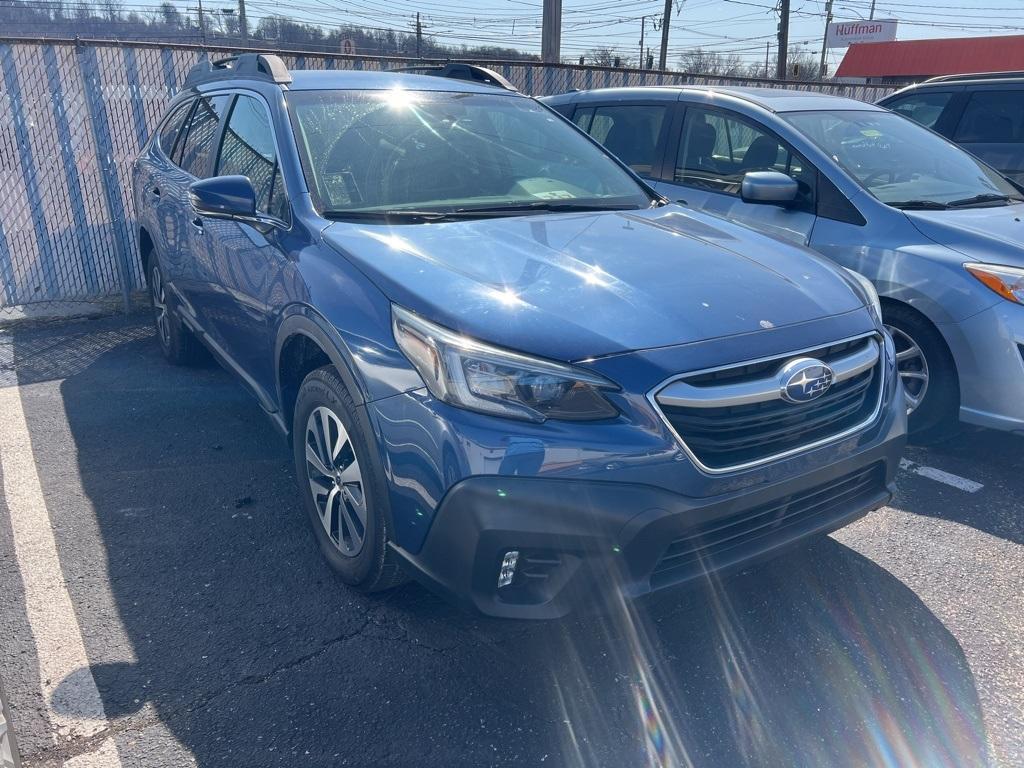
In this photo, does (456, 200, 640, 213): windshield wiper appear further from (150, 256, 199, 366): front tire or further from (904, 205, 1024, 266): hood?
(150, 256, 199, 366): front tire

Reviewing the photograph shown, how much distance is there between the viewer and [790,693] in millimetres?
2559

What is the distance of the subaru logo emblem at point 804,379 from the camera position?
96.1 inches

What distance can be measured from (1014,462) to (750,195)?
1843mm

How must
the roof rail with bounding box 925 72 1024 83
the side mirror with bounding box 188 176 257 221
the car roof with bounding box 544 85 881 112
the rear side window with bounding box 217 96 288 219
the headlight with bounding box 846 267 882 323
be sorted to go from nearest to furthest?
the headlight with bounding box 846 267 882 323
the side mirror with bounding box 188 176 257 221
the rear side window with bounding box 217 96 288 219
the car roof with bounding box 544 85 881 112
the roof rail with bounding box 925 72 1024 83

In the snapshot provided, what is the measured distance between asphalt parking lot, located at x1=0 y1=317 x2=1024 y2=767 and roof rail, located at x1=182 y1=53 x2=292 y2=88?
183cm

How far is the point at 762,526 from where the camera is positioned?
8.21ft

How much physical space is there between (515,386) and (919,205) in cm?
308

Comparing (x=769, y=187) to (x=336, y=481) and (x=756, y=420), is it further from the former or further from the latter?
(x=336, y=481)

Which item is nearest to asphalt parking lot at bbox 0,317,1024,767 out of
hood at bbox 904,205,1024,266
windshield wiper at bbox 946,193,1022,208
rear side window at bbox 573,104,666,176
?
hood at bbox 904,205,1024,266

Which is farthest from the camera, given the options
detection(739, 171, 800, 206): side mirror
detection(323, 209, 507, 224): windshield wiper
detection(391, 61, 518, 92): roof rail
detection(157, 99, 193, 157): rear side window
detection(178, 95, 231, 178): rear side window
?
detection(157, 99, 193, 157): rear side window

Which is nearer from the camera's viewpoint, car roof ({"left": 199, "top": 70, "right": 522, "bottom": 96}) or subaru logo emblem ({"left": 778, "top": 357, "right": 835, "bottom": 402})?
subaru logo emblem ({"left": 778, "top": 357, "right": 835, "bottom": 402})

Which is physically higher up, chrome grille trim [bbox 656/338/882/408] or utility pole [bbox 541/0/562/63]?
utility pole [bbox 541/0/562/63]

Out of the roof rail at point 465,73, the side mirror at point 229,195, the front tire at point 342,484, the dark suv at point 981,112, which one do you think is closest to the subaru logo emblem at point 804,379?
the front tire at point 342,484

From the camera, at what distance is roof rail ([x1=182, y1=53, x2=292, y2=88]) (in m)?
3.79
